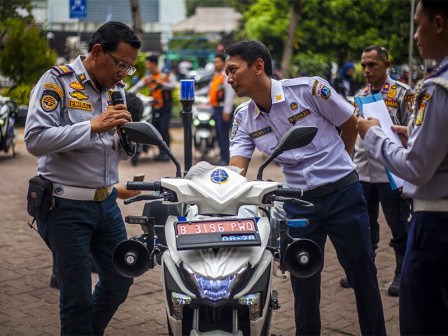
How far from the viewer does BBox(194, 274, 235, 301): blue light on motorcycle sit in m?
2.66

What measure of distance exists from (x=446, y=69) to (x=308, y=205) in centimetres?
89

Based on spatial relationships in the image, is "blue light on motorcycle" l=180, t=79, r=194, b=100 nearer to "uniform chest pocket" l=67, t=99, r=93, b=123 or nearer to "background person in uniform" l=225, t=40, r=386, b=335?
"background person in uniform" l=225, t=40, r=386, b=335

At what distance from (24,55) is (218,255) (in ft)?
30.6

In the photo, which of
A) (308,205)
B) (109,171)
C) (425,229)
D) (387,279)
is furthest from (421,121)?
(387,279)

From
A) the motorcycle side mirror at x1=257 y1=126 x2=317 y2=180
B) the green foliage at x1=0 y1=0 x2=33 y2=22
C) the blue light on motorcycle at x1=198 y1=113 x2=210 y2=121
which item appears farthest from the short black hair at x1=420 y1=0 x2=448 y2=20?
the blue light on motorcycle at x1=198 y1=113 x2=210 y2=121

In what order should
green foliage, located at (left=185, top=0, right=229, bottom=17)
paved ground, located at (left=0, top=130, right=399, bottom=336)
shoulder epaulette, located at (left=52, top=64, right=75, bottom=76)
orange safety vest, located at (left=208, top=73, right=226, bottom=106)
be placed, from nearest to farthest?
shoulder epaulette, located at (left=52, top=64, right=75, bottom=76) < paved ground, located at (left=0, top=130, right=399, bottom=336) < orange safety vest, located at (left=208, top=73, right=226, bottom=106) < green foliage, located at (left=185, top=0, right=229, bottom=17)

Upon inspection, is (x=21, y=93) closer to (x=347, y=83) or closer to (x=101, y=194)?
(x=101, y=194)

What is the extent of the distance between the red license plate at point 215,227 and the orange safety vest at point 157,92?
11.0m

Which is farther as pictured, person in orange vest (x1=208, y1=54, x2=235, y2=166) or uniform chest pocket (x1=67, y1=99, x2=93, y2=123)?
person in orange vest (x1=208, y1=54, x2=235, y2=166)

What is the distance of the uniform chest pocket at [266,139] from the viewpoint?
412 centimetres

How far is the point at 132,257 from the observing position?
118 inches

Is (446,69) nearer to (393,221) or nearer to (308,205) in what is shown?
Result: (308,205)

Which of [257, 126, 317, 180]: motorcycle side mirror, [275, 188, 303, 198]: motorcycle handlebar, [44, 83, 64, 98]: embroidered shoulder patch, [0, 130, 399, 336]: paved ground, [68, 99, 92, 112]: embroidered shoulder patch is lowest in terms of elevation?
[0, 130, 399, 336]: paved ground

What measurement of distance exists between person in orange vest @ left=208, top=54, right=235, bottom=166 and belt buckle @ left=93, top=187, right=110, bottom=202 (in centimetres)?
862
